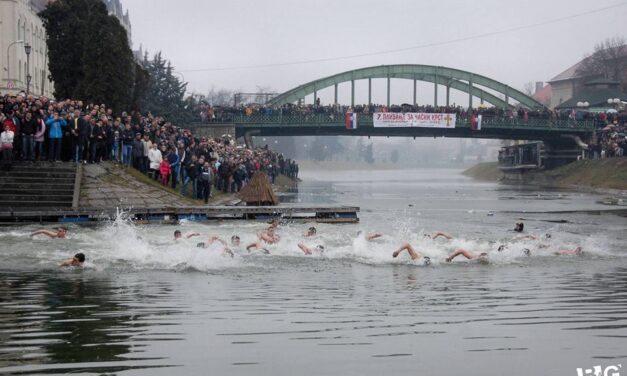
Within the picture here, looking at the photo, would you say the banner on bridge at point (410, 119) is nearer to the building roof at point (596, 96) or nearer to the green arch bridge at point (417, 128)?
the green arch bridge at point (417, 128)

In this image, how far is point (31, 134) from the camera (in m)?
34.2

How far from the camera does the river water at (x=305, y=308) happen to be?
11412 millimetres

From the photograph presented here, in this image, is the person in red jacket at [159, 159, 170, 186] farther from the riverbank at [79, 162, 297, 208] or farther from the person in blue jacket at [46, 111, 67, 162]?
the person in blue jacket at [46, 111, 67, 162]

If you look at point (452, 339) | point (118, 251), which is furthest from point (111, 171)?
point (452, 339)

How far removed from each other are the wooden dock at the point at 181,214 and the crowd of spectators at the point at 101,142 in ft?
8.85

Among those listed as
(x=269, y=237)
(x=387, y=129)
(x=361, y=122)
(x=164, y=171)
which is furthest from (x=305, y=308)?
(x=387, y=129)

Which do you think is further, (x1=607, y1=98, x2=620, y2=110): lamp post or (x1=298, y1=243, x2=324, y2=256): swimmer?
(x1=607, y1=98, x2=620, y2=110): lamp post

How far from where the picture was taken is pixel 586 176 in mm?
85875

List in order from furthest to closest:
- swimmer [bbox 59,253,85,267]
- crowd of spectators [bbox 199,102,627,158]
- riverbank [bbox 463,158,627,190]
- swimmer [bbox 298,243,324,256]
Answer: crowd of spectators [bbox 199,102,627,158] < riverbank [bbox 463,158,627,190] < swimmer [bbox 298,243,324,256] < swimmer [bbox 59,253,85,267]

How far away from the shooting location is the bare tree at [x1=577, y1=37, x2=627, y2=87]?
153 meters

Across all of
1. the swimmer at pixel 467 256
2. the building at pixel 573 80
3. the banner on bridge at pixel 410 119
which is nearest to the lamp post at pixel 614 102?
the building at pixel 573 80

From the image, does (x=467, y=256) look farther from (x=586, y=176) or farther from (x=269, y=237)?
(x=586, y=176)

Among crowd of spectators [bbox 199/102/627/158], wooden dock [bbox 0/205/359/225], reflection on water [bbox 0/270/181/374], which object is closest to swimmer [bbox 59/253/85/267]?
reflection on water [bbox 0/270/181/374]

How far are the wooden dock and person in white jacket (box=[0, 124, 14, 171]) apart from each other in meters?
1.85
